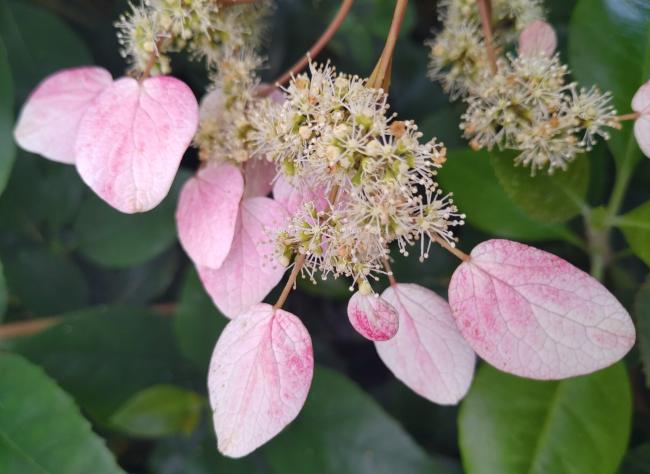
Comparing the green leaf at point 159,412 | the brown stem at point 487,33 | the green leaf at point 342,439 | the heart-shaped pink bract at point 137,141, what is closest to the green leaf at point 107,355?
the green leaf at point 159,412

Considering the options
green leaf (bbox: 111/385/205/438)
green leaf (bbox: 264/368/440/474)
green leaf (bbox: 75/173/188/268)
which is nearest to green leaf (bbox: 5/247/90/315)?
green leaf (bbox: 75/173/188/268)

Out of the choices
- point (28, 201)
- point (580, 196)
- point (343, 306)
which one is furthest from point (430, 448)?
point (28, 201)

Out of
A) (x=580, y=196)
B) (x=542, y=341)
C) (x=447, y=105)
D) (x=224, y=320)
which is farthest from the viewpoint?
(x=447, y=105)

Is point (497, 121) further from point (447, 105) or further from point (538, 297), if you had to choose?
point (447, 105)

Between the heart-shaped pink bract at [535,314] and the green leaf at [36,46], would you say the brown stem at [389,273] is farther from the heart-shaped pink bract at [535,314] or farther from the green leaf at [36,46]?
the green leaf at [36,46]

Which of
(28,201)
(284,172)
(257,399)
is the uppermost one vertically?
(284,172)

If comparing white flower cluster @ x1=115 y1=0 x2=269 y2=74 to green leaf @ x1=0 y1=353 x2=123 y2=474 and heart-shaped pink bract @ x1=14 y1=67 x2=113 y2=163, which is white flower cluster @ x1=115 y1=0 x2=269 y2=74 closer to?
heart-shaped pink bract @ x1=14 y1=67 x2=113 y2=163
